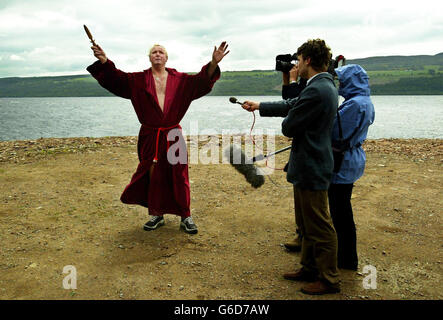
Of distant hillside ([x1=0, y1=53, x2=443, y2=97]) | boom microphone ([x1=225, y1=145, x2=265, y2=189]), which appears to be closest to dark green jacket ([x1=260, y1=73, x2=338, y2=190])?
boom microphone ([x1=225, y1=145, x2=265, y2=189])

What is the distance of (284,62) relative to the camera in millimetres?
3541

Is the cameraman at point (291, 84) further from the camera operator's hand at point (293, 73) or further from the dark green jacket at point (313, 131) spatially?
the dark green jacket at point (313, 131)

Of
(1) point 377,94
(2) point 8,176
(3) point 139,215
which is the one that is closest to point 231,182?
(3) point 139,215

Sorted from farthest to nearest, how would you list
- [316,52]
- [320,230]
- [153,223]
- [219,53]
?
[153,223] → [219,53] → [320,230] → [316,52]

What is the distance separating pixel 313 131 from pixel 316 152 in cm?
18

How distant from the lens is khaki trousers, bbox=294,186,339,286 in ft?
9.43

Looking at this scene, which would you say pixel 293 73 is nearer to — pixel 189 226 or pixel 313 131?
pixel 313 131

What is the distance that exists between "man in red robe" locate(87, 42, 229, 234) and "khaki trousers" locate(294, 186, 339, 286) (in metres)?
1.91

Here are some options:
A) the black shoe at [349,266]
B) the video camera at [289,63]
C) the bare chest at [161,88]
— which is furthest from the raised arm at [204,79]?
the black shoe at [349,266]

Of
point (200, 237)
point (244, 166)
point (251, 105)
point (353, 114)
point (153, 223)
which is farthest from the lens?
point (244, 166)

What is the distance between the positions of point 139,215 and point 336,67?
11.5ft

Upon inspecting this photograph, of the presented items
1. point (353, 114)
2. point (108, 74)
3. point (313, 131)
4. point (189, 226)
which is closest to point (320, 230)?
point (313, 131)

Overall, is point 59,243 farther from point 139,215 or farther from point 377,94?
point 377,94

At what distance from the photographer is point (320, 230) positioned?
2.89m
